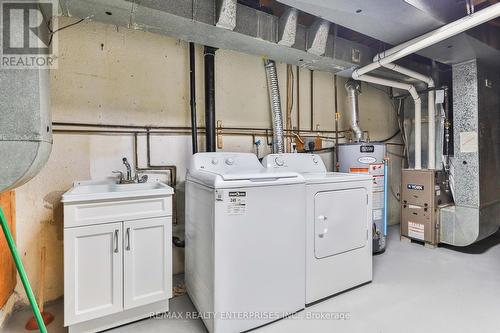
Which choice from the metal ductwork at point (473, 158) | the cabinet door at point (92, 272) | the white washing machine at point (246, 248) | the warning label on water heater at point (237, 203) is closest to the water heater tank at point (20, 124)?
the cabinet door at point (92, 272)

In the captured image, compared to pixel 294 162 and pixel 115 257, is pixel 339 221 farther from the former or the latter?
pixel 115 257

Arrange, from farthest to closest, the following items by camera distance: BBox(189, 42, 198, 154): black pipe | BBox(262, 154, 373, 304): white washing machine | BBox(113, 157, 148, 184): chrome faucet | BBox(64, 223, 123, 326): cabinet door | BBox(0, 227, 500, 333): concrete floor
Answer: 1. BBox(189, 42, 198, 154): black pipe
2. BBox(113, 157, 148, 184): chrome faucet
3. BBox(262, 154, 373, 304): white washing machine
4. BBox(0, 227, 500, 333): concrete floor
5. BBox(64, 223, 123, 326): cabinet door

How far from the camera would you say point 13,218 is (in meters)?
1.83

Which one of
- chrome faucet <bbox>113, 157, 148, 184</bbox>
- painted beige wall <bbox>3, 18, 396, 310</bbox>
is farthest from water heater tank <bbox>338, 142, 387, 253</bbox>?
chrome faucet <bbox>113, 157, 148, 184</bbox>

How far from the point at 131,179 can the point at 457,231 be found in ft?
12.3

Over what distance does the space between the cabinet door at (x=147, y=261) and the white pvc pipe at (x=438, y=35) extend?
266 centimetres

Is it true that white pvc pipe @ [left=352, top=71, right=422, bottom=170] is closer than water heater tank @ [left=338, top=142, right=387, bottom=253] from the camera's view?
No

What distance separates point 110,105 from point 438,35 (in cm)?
293

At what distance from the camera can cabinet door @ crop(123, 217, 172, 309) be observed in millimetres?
1722

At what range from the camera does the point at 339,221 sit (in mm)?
2105

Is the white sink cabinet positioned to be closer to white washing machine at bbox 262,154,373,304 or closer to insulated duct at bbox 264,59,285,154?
white washing machine at bbox 262,154,373,304

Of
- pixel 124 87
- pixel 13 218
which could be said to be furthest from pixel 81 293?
pixel 124 87

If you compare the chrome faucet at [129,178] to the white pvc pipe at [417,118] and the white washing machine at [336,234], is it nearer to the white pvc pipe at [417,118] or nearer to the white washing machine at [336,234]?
the white washing machine at [336,234]

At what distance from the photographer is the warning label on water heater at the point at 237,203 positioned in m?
1.62
